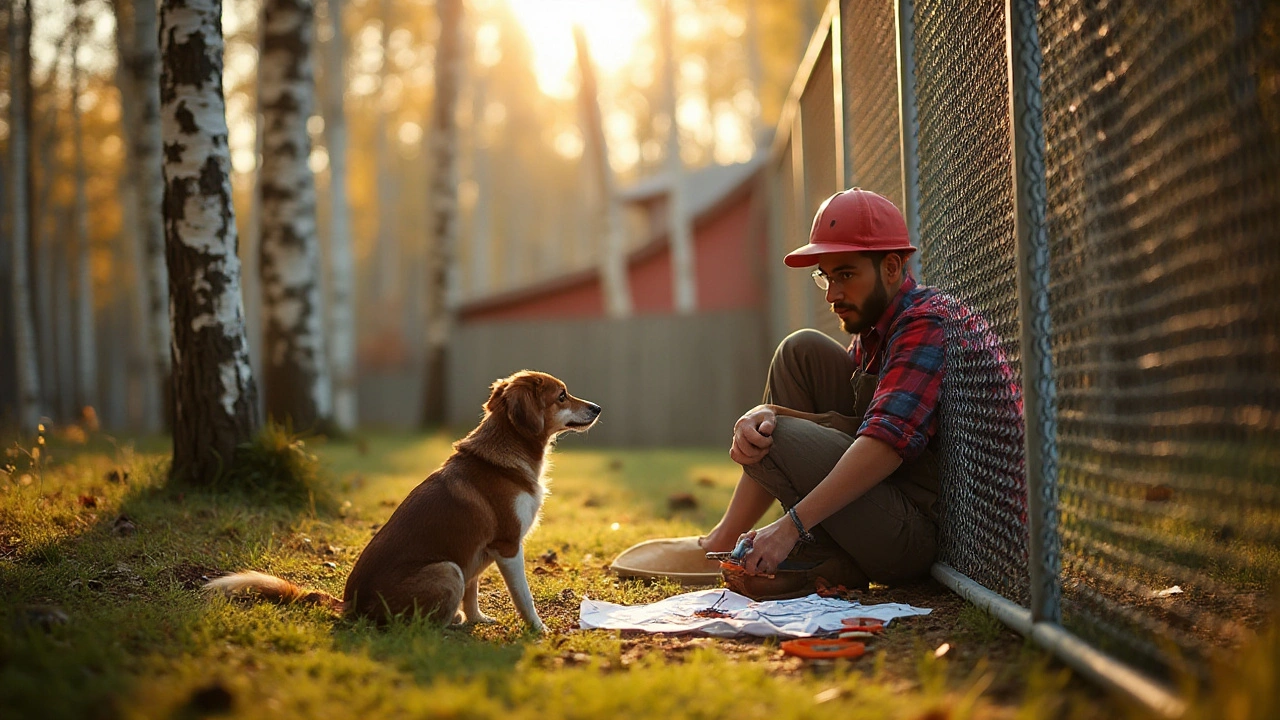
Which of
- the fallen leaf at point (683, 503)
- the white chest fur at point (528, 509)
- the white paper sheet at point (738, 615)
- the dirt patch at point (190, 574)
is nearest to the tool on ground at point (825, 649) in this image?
the white paper sheet at point (738, 615)

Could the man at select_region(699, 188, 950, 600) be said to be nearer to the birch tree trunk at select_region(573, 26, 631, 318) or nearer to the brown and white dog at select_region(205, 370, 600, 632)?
the brown and white dog at select_region(205, 370, 600, 632)

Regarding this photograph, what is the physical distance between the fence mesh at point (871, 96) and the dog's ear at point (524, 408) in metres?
2.11

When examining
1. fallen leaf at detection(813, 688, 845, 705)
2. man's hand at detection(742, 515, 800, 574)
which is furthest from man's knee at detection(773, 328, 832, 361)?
fallen leaf at detection(813, 688, 845, 705)

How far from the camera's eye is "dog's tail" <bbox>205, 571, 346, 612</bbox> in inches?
147

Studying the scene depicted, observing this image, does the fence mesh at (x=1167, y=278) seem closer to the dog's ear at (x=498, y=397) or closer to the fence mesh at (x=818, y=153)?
the dog's ear at (x=498, y=397)

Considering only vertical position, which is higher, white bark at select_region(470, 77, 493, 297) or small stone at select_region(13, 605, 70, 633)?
white bark at select_region(470, 77, 493, 297)

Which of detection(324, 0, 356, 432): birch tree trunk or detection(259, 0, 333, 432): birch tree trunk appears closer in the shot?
detection(259, 0, 333, 432): birch tree trunk

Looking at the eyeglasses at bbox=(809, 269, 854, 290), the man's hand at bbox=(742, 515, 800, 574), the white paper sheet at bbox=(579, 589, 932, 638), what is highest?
the eyeglasses at bbox=(809, 269, 854, 290)

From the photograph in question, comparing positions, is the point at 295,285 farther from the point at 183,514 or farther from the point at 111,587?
the point at 111,587

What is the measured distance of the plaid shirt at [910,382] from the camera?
3703mm

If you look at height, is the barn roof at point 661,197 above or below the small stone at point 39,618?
above

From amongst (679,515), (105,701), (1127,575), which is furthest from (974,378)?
(679,515)

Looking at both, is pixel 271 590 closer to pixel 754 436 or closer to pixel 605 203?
pixel 754 436

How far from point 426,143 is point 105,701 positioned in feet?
143
